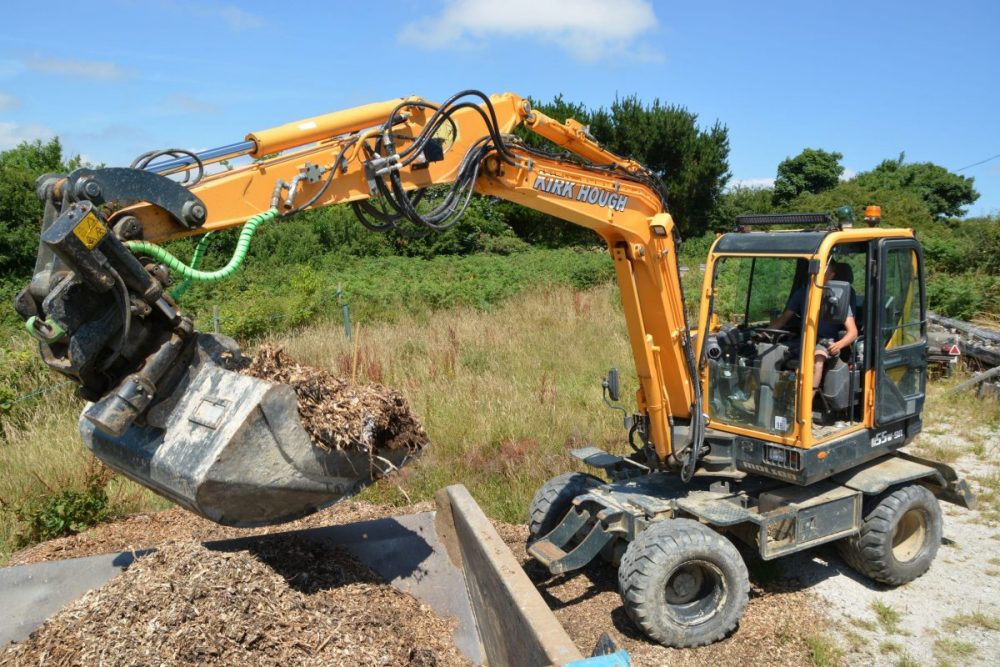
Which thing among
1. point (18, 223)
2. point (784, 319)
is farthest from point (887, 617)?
point (18, 223)

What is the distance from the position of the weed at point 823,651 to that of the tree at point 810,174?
32516 millimetres

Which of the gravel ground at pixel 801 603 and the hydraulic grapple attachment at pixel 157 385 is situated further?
the gravel ground at pixel 801 603

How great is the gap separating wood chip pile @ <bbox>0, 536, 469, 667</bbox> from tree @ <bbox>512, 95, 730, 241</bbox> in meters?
27.5

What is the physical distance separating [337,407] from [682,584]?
2.70 m

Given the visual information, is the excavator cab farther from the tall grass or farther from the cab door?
the tall grass

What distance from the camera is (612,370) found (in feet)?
17.7

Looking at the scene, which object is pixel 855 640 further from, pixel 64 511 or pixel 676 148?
pixel 676 148

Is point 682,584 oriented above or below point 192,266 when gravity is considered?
below

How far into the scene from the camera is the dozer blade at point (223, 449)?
3209 millimetres

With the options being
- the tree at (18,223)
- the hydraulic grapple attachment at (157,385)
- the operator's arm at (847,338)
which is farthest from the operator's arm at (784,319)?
the tree at (18,223)

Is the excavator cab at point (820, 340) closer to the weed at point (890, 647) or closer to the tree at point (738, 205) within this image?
the weed at point (890, 647)

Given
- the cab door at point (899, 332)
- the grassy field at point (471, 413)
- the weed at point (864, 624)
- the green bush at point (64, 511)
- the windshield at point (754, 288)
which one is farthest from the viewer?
the grassy field at point (471, 413)

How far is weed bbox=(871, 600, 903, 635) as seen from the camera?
16.8 ft

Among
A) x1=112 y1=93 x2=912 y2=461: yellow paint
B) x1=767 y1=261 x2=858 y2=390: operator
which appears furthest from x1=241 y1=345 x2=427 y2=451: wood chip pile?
x1=767 y1=261 x2=858 y2=390: operator
